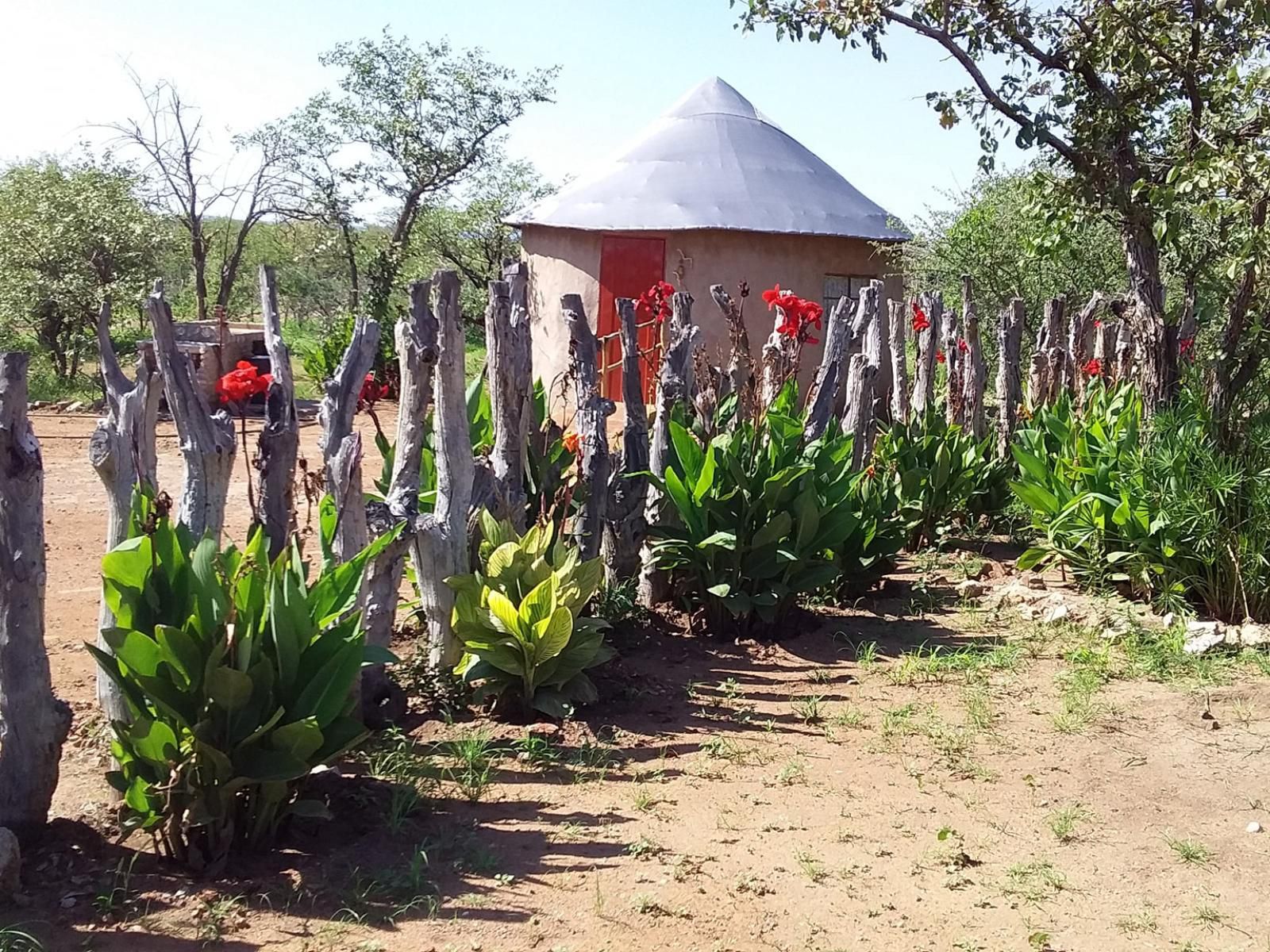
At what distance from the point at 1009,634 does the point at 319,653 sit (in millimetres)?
3741

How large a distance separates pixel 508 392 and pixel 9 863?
8.90ft

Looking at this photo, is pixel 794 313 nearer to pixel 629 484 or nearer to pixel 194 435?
pixel 629 484

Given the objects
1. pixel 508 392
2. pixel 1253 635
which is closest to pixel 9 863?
pixel 508 392

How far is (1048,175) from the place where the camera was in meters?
7.46

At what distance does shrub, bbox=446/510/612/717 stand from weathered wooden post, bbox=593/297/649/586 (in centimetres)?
95

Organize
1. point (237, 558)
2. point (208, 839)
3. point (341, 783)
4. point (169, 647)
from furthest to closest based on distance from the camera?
1. point (341, 783)
2. point (237, 558)
3. point (208, 839)
4. point (169, 647)

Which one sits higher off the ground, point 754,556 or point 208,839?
point 754,556

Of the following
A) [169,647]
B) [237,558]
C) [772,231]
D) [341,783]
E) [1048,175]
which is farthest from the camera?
[772,231]

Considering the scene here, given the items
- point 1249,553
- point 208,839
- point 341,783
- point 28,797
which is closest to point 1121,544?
point 1249,553

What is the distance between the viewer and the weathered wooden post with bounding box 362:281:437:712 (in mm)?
4426

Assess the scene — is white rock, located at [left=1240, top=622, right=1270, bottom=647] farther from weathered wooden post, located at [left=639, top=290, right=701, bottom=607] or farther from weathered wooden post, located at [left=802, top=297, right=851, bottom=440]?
weathered wooden post, located at [left=639, top=290, right=701, bottom=607]

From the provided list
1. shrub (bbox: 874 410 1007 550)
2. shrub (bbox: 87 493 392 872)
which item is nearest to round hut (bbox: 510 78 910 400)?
shrub (bbox: 874 410 1007 550)

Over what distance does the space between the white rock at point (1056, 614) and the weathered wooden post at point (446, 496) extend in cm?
308

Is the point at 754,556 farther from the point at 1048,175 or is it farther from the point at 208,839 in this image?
the point at 1048,175
